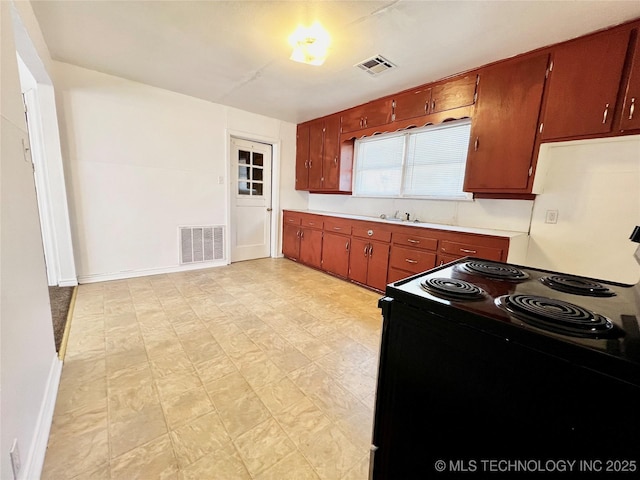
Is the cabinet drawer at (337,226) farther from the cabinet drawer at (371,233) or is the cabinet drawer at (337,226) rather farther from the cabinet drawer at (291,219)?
the cabinet drawer at (291,219)

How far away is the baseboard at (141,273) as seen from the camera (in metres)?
3.36

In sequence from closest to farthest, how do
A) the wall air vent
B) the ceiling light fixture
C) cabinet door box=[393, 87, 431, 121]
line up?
the ceiling light fixture → cabinet door box=[393, 87, 431, 121] → the wall air vent

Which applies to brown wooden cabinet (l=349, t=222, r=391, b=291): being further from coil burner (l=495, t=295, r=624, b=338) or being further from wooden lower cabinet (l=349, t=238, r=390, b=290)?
coil burner (l=495, t=295, r=624, b=338)

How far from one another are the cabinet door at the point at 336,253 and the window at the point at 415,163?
860mm

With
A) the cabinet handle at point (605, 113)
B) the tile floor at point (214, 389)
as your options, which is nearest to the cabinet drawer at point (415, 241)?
the tile floor at point (214, 389)

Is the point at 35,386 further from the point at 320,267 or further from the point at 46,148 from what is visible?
the point at 320,267

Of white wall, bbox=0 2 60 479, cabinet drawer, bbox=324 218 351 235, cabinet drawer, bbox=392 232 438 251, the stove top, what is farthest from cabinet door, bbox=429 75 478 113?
white wall, bbox=0 2 60 479

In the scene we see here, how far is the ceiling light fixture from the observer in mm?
2113

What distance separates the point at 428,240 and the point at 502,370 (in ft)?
7.44

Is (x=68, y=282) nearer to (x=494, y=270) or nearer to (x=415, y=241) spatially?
(x=415, y=241)

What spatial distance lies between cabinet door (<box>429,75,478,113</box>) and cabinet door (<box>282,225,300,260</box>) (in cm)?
271

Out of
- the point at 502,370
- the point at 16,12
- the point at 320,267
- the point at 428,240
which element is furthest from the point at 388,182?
the point at 16,12

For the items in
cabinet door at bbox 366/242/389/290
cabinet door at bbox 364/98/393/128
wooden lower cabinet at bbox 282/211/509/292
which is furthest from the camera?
cabinet door at bbox 364/98/393/128

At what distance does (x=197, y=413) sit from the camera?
1.49 metres
